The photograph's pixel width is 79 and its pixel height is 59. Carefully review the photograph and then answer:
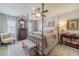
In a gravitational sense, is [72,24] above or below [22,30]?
above

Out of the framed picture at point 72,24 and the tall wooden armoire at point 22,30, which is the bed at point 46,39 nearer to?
the tall wooden armoire at point 22,30

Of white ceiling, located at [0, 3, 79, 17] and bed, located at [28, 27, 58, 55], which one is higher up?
white ceiling, located at [0, 3, 79, 17]

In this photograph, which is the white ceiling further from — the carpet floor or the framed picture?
the carpet floor

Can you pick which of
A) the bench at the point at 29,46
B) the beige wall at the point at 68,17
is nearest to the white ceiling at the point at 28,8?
the beige wall at the point at 68,17

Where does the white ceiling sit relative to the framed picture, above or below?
above

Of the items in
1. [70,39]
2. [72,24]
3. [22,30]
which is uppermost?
[72,24]

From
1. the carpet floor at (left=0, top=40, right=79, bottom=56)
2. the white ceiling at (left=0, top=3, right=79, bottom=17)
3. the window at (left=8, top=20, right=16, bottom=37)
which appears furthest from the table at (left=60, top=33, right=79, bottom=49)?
the window at (left=8, top=20, right=16, bottom=37)

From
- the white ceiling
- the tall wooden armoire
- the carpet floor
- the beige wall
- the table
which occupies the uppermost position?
the white ceiling

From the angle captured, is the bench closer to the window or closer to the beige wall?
the window

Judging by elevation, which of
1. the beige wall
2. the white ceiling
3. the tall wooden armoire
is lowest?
the tall wooden armoire

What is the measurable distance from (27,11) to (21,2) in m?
0.22

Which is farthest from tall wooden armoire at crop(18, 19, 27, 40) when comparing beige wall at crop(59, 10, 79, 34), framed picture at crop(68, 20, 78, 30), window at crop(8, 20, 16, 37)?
framed picture at crop(68, 20, 78, 30)

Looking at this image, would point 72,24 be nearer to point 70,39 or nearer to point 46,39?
point 70,39

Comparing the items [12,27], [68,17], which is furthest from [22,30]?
[68,17]
